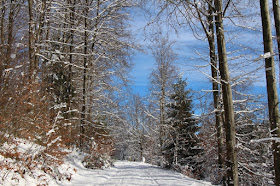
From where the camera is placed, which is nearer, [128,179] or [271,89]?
[271,89]

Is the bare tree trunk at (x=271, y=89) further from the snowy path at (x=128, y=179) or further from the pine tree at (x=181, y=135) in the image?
the pine tree at (x=181, y=135)

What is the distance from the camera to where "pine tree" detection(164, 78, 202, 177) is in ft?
48.3

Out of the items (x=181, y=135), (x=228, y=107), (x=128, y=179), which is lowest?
(x=128, y=179)

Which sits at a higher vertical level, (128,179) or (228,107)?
(228,107)

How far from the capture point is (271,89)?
511 centimetres

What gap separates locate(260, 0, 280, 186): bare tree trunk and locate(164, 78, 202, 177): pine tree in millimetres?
9088

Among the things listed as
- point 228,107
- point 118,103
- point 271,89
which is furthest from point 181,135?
point 271,89

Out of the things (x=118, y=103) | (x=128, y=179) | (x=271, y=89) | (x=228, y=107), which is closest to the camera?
(x=271, y=89)

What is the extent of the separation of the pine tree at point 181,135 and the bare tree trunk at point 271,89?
29.8 ft

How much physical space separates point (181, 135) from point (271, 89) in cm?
1078

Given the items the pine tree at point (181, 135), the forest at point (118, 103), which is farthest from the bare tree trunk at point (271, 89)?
the pine tree at point (181, 135)

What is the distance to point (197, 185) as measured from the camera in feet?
23.2

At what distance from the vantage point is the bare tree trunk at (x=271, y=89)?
16.2ft

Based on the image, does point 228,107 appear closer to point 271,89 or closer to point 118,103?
point 271,89
